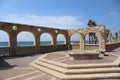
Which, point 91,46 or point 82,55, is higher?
point 91,46

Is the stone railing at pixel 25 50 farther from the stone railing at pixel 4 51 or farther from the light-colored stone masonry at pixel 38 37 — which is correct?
the stone railing at pixel 4 51

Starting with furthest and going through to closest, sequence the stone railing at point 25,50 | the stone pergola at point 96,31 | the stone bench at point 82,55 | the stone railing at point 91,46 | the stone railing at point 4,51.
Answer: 1. the stone railing at point 91,46
2. the stone pergola at point 96,31
3. the stone railing at point 25,50
4. the stone railing at point 4,51
5. the stone bench at point 82,55

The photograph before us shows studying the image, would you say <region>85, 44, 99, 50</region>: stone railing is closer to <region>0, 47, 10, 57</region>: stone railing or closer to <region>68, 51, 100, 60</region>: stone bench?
<region>68, 51, 100, 60</region>: stone bench

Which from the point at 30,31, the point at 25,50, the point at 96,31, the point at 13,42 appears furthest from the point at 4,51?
the point at 96,31

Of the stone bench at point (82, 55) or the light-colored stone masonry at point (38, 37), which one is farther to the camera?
the light-colored stone masonry at point (38, 37)

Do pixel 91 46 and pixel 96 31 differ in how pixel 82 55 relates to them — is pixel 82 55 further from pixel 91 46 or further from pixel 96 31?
pixel 91 46

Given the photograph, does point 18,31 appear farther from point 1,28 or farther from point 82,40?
point 82,40

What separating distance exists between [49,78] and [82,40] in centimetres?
1487

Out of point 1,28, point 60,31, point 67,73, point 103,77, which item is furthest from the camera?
point 60,31

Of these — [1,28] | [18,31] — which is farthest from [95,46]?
[1,28]

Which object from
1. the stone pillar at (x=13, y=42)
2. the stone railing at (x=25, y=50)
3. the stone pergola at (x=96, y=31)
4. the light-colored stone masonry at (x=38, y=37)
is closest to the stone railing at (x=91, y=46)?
the light-colored stone masonry at (x=38, y=37)

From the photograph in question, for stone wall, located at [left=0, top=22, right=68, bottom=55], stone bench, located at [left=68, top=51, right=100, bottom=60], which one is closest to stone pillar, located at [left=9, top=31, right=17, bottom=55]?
stone wall, located at [left=0, top=22, right=68, bottom=55]

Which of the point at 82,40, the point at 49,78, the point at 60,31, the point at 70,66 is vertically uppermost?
the point at 60,31

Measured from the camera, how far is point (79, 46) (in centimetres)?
2273
